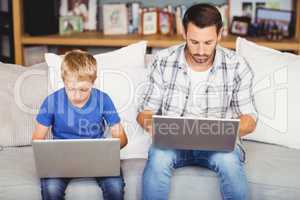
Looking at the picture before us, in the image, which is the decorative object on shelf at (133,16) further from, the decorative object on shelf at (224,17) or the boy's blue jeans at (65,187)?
the boy's blue jeans at (65,187)

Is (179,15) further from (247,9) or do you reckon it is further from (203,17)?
(203,17)

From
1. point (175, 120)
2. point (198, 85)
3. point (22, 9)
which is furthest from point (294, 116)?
point (22, 9)

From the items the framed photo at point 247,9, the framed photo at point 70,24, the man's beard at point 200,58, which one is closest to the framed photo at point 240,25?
the framed photo at point 247,9

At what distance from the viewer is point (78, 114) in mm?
2105

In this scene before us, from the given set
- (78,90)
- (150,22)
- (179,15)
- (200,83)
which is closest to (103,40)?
(150,22)

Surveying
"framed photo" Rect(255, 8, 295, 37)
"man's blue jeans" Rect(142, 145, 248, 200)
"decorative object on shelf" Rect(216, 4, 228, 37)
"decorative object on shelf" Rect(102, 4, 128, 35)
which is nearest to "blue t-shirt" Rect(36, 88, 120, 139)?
"man's blue jeans" Rect(142, 145, 248, 200)

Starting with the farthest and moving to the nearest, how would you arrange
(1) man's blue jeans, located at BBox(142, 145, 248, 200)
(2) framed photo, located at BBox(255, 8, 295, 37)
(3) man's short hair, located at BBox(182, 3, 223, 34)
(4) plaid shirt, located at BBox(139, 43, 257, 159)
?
1. (2) framed photo, located at BBox(255, 8, 295, 37)
2. (4) plaid shirt, located at BBox(139, 43, 257, 159)
3. (3) man's short hair, located at BBox(182, 3, 223, 34)
4. (1) man's blue jeans, located at BBox(142, 145, 248, 200)

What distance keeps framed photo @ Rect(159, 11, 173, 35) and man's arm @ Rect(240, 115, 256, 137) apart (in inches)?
54.0

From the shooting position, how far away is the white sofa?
2072mm

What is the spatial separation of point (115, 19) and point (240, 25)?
0.78 meters

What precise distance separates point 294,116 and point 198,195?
0.58m

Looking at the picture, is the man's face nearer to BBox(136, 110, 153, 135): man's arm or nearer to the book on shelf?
BBox(136, 110, 153, 135): man's arm

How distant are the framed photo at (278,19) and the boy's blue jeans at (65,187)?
1.77 meters

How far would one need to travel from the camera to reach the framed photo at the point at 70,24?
11.3 feet
